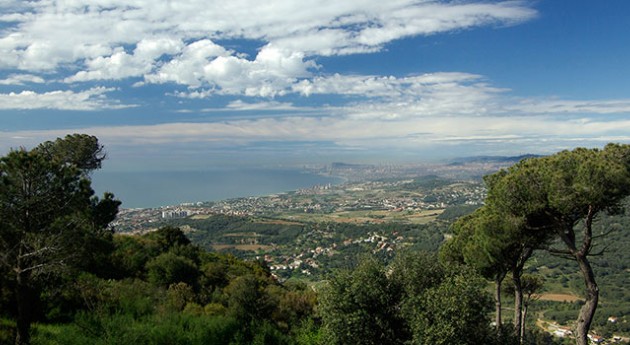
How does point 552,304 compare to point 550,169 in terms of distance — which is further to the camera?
point 552,304

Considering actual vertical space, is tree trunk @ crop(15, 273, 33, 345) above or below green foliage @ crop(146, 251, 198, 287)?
above

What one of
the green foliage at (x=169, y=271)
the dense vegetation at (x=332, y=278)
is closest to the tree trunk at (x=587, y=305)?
the dense vegetation at (x=332, y=278)

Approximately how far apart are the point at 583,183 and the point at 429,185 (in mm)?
163584

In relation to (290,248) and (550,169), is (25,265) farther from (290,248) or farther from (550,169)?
(290,248)

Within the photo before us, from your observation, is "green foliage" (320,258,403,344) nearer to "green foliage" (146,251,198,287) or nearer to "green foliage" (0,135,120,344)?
"green foliage" (0,135,120,344)

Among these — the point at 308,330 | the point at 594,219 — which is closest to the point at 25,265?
the point at 308,330

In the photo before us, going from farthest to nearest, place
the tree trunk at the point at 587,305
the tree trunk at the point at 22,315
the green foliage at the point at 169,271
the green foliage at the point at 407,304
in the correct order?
the green foliage at the point at 169,271 → the tree trunk at the point at 587,305 → the green foliage at the point at 407,304 → the tree trunk at the point at 22,315

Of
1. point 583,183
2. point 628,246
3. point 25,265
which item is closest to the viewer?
point 25,265

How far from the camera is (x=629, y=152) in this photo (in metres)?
9.25

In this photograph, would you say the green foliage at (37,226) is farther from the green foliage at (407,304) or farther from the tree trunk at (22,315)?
the green foliage at (407,304)

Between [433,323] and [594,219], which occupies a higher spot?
[594,219]

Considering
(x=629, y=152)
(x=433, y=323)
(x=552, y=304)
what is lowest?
(x=552, y=304)

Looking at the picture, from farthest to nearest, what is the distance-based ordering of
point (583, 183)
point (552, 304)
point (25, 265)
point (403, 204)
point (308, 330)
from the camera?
point (403, 204) → point (552, 304) → point (308, 330) → point (583, 183) → point (25, 265)

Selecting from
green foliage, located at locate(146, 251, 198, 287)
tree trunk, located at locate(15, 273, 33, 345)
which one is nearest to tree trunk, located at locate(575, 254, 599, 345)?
tree trunk, located at locate(15, 273, 33, 345)
